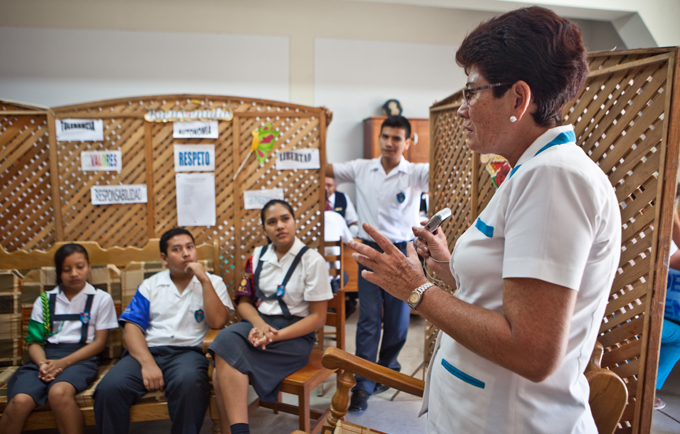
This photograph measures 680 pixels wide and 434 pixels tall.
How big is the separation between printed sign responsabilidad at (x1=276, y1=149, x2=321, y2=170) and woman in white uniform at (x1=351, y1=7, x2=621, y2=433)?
195 cm

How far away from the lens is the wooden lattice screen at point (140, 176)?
2707 mm

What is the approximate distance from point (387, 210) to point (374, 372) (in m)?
1.70

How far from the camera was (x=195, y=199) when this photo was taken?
2.79m

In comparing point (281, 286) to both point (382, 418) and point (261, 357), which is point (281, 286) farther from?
point (382, 418)

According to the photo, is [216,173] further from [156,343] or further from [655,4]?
[655,4]

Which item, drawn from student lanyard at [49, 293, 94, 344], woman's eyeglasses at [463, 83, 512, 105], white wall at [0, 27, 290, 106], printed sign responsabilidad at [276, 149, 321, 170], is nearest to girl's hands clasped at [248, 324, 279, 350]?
student lanyard at [49, 293, 94, 344]

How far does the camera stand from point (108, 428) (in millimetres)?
1853

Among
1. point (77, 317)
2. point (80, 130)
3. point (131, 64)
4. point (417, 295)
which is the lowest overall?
point (77, 317)

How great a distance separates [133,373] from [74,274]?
0.67m

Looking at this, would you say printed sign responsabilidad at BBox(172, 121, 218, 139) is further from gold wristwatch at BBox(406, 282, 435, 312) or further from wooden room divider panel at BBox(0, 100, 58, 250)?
gold wristwatch at BBox(406, 282, 435, 312)

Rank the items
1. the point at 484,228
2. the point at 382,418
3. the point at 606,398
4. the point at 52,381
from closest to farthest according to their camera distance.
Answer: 1. the point at 484,228
2. the point at 606,398
3. the point at 52,381
4. the point at 382,418

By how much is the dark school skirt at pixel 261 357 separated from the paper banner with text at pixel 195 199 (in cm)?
92

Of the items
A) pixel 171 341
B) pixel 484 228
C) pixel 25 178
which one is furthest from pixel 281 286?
pixel 25 178

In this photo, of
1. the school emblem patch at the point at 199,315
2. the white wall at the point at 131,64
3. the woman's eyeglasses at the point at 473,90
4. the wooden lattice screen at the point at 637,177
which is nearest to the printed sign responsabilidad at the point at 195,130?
the school emblem patch at the point at 199,315
